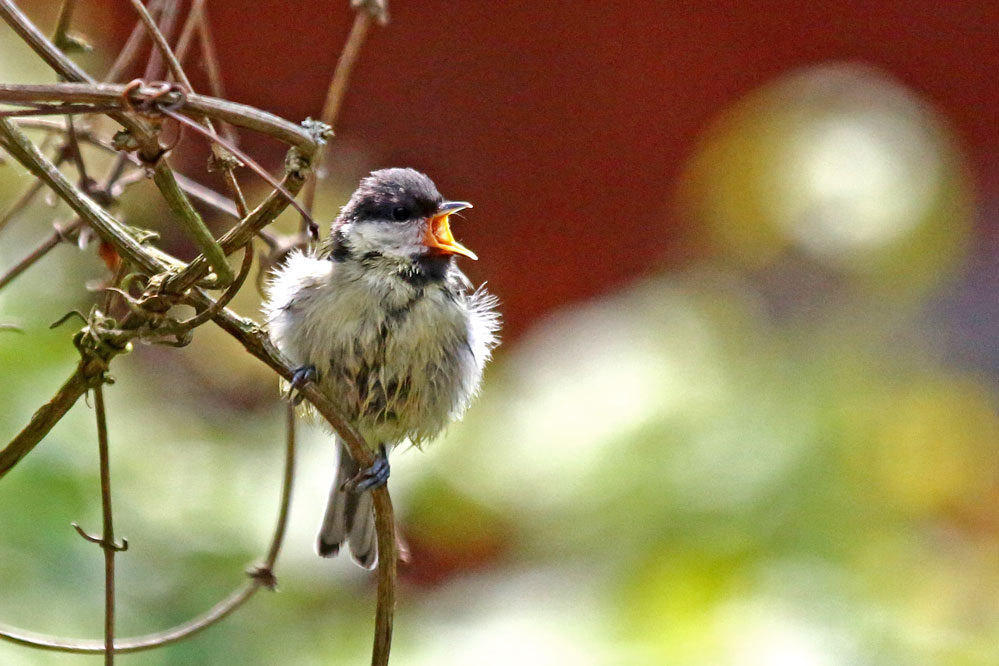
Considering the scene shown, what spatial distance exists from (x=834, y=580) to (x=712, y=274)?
210 centimetres

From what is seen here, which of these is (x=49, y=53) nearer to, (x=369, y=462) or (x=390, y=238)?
(x=369, y=462)

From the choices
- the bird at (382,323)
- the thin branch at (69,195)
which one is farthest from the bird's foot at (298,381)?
the thin branch at (69,195)

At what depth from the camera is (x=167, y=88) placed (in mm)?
1161

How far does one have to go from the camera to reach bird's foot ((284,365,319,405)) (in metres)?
1.56

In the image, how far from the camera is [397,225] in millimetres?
2600

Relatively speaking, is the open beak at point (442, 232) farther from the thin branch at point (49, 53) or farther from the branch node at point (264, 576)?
the thin branch at point (49, 53)

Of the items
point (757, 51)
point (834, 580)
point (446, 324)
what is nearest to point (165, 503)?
point (446, 324)

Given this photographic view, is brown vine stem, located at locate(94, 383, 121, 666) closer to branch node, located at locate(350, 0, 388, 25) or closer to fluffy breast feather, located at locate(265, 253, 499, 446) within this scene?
branch node, located at locate(350, 0, 388, 25)

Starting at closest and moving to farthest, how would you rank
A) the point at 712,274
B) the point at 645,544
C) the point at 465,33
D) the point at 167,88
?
the point at 167,88, the point at 645,544, the point at 712,274, the point at 465,33

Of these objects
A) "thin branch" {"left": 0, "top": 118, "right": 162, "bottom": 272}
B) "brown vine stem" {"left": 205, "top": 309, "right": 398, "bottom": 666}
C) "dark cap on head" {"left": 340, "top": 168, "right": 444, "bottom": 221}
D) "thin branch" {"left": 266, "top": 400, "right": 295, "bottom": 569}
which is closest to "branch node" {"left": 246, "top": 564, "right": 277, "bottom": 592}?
"thin branch" {"left": 266, "top": 400, "right": 295, "bottom": 569}

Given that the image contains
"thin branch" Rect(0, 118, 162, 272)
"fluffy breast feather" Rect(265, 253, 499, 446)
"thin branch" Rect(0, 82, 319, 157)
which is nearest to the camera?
"thin branch" Rect(0, 82, 319, 157)

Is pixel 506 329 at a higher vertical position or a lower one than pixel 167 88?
higher

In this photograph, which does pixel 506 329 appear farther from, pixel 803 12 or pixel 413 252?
pixel 413 252

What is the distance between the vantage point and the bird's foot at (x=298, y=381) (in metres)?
1.56
